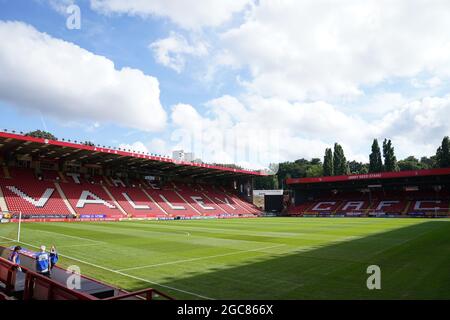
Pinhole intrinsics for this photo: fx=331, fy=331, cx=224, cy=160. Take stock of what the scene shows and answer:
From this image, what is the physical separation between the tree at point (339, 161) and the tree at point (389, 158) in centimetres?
1145

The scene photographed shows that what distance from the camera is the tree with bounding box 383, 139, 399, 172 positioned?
9069 cm

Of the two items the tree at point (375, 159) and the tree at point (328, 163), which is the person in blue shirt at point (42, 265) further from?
the tree at point (328, 163)

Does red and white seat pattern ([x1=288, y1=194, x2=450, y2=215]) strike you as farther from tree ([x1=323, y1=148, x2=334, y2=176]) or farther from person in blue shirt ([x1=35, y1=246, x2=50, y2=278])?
person in blue shirt ([x1=35, y1=246, x2=50, y2=278])

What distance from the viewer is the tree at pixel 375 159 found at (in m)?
94.4

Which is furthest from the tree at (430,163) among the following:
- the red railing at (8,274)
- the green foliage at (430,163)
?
the red railing at (8,274)

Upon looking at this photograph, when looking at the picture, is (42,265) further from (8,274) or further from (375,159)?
(375,159)

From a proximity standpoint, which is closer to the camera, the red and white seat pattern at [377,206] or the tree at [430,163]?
the red and white seat pattern at [377,206]

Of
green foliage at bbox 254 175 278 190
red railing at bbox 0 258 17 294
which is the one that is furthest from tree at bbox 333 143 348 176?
red railing at bbox 0 258 17 294

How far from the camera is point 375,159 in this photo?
9488cm

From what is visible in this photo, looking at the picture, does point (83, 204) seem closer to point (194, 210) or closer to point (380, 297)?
point (194, 210)

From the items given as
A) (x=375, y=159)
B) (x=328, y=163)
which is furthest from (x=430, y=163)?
(x=328, y=163)

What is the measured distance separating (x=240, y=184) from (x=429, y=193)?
4218 cm

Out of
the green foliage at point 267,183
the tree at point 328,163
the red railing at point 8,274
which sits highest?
the tree at point 328,163
